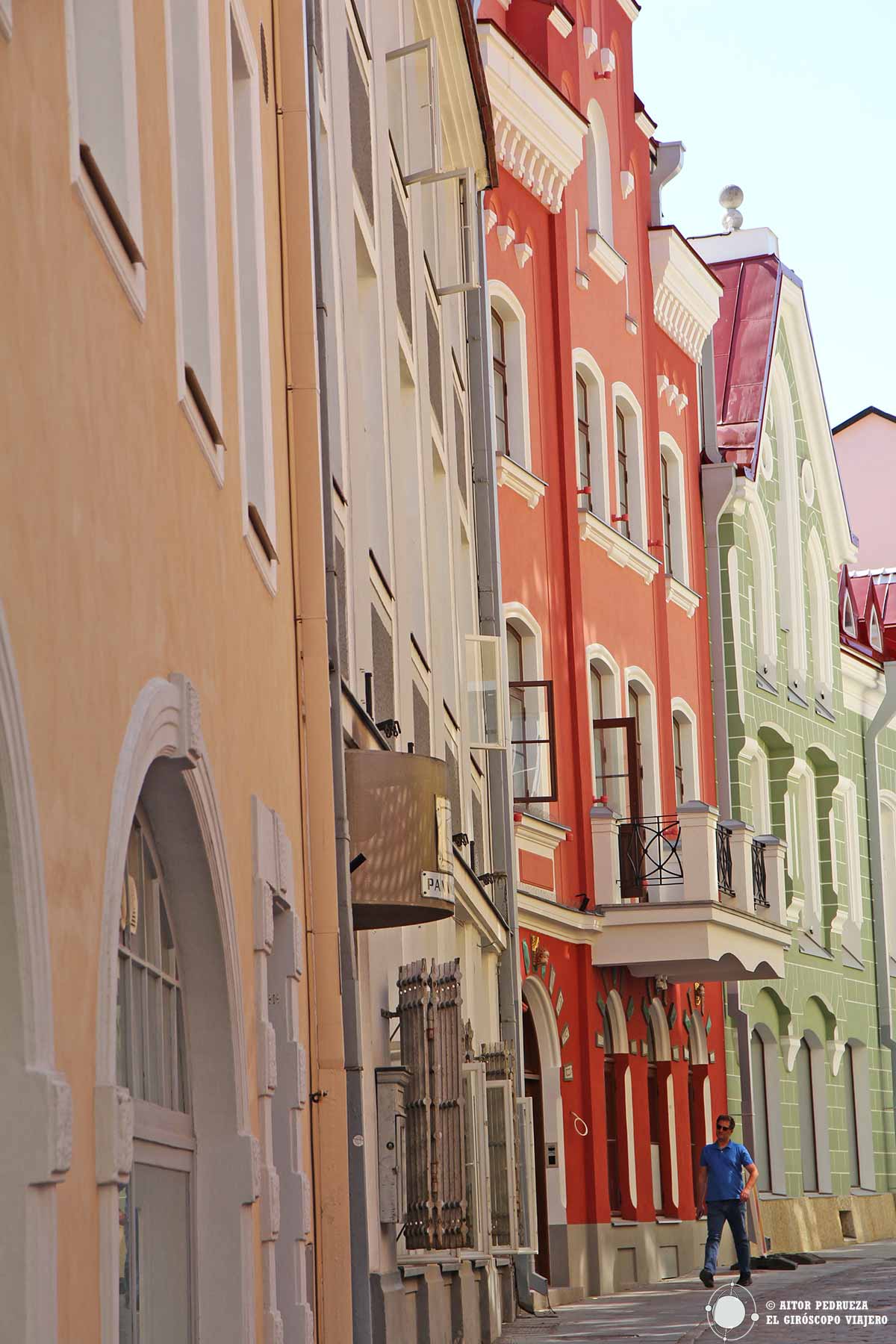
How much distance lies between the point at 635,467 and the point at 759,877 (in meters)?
5.16

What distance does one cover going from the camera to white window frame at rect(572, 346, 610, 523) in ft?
81.5

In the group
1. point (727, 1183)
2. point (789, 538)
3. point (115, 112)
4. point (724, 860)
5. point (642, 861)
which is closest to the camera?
point (115, 112)

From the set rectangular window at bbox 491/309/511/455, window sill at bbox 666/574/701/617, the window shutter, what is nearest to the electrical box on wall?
the window shutter

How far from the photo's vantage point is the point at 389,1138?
11344 mm

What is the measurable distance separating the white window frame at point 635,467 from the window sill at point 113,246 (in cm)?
2022

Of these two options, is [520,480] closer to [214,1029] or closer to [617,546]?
[617,546]

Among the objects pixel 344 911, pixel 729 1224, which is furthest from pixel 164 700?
pixel 729 1224

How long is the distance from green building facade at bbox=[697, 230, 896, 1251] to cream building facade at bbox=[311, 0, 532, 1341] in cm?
990

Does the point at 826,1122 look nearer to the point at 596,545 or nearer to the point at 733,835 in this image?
the point at 733,835

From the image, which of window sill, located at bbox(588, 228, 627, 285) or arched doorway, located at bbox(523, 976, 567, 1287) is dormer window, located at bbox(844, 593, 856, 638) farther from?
arched doorway, located at bbox(523, 976, 567, 1287)

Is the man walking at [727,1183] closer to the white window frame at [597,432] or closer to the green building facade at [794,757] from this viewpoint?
the white window frame at [597,432]

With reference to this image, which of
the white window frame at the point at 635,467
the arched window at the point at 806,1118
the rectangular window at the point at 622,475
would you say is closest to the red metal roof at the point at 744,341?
the white window frame at the point at 635,467

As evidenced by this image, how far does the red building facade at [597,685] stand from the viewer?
2227cm

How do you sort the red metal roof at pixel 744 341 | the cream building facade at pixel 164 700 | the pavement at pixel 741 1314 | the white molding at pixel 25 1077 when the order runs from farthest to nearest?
1. the red metal roof at pixel 744 341
2. the pavement at pixel 741 1314
3. the cream building facade at pixel 164 700
4. the white molding at pixel 25 1077
